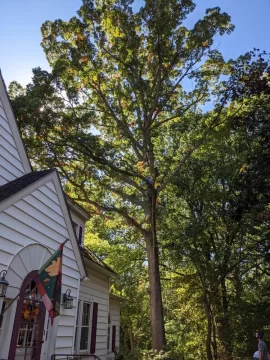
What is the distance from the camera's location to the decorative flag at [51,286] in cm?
468

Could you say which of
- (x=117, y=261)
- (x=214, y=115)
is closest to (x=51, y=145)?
(x=214, y=115)

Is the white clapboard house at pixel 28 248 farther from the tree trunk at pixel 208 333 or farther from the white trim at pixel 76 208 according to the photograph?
the tree trunk at pixel 208 333

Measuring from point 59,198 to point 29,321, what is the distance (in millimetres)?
2534

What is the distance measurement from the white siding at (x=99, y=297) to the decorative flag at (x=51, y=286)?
4.90m

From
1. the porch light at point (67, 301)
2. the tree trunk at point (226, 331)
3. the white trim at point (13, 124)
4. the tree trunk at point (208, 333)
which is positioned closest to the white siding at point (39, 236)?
the porch light at point (67, 301)

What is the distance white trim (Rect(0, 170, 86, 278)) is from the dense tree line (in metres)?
4.73

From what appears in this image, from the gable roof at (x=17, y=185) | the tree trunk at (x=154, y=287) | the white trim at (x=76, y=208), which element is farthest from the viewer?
the white trim at (x=76, y=208)

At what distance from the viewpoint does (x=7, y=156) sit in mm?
7254

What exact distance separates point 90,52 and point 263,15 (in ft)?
22.6

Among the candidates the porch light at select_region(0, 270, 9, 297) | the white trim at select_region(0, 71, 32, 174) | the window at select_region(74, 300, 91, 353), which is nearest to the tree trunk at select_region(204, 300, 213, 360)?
the window at select_region(74, 300, 91, 353)

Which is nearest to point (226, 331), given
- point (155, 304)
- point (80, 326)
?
point (155, 304)

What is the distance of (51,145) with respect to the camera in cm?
1224

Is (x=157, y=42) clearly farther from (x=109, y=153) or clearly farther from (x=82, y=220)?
(x=82, y=220)

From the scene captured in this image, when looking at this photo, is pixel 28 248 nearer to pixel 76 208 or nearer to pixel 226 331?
pixel 76 208
